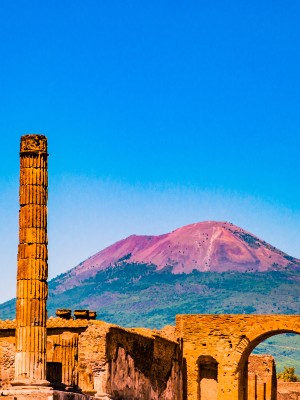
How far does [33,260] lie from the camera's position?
3328cm

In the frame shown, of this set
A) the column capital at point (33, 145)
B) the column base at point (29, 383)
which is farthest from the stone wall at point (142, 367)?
the column capital at point (33, 145)

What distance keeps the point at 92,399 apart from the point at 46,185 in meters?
6.64

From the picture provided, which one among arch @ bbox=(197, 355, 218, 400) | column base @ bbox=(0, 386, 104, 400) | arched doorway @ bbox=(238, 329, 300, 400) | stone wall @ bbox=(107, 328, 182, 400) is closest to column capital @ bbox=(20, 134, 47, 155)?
column base @ bbox=(0, 386, 104, 400)

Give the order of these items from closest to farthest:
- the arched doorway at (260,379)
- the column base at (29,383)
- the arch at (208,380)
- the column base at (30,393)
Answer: the column base at (30,393) < the column base at (29,383) < the arch at (208,380) < the arched doorway at (260,379)

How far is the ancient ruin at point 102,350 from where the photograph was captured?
33062 mm

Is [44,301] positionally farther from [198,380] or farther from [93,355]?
[198,380]

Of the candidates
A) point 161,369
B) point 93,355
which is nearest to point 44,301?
point 93,355

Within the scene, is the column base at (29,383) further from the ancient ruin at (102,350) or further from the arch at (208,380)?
the arch at (208,380)

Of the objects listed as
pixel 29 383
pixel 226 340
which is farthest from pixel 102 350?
pixel 226 340

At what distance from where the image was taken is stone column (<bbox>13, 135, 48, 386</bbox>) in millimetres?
32781

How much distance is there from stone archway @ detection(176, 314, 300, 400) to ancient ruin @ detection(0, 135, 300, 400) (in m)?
0.04

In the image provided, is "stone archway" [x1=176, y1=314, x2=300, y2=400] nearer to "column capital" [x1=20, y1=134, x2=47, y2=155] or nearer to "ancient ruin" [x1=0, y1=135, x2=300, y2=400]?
"ancient ruin" [x1=0, y1=135, x2=300, y2=400]

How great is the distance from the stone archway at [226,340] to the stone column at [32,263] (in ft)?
58.5

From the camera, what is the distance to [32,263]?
33250 millimetres
